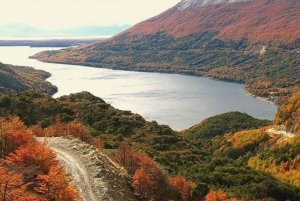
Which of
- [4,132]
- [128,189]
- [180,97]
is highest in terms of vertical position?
[4,132]

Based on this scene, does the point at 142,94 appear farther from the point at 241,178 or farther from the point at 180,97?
the point at 241,178

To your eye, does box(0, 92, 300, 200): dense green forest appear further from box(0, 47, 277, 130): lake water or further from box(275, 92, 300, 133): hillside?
box(0, 47, 277, 130): lake water

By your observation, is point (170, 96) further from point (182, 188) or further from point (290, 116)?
point (182, 188)

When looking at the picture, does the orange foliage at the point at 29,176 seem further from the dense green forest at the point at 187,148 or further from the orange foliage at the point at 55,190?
the dense green forest at the point at 187,148

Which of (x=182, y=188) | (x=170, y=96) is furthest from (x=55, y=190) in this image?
(x=170, y=96)

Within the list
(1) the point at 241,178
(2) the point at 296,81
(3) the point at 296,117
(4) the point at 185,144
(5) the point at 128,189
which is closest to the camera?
(5) the point at 128,189

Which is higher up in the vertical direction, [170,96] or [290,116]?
[290,116]

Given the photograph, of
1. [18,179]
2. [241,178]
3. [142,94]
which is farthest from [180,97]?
[18,179]
